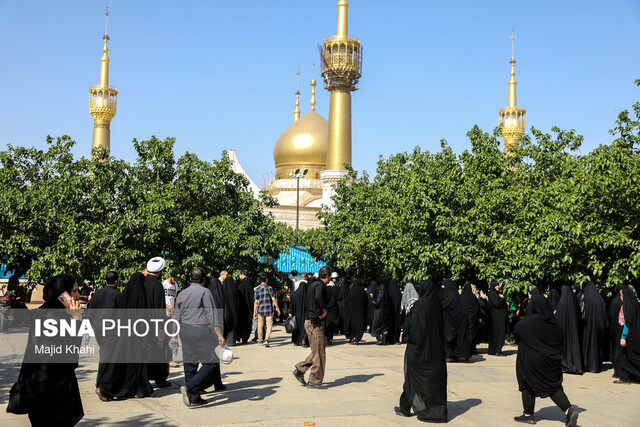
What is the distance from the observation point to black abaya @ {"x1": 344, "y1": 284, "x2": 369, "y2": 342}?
15.2 meters

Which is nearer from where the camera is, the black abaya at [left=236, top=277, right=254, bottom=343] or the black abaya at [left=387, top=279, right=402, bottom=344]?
the black abaya at [left=236, top=277, right=254, bottom=343]

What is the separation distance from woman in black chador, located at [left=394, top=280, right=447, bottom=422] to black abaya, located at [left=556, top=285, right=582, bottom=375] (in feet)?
15.4

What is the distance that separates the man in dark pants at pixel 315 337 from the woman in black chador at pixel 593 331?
4.78 m

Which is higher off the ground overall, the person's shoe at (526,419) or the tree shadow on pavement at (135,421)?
the person's shoe at (526,419)

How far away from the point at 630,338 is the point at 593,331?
4.07 feet

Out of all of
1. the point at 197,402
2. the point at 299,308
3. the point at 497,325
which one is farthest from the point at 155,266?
the point at 497,325

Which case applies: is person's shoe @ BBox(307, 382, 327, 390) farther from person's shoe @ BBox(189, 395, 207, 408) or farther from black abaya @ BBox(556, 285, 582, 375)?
black abaya @ BBox(556, 285, 582, 375)

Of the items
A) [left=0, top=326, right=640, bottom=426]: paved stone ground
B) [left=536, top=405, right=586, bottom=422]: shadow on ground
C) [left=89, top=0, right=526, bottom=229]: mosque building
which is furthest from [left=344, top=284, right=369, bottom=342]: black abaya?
[left=89, top=0, right=526, bottom=229]: mosque building

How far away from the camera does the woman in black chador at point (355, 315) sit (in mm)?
15188

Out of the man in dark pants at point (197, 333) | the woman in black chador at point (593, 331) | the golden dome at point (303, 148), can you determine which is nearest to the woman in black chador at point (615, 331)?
the woman in black chador at point (593, 331)

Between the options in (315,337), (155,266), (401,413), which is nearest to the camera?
(401,413)

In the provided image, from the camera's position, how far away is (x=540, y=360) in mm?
6758

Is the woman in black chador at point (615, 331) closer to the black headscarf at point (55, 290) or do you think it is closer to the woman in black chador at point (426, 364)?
the woman in black chador at point (426, 364)

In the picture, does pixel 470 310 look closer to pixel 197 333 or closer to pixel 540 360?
pixel 540 360
